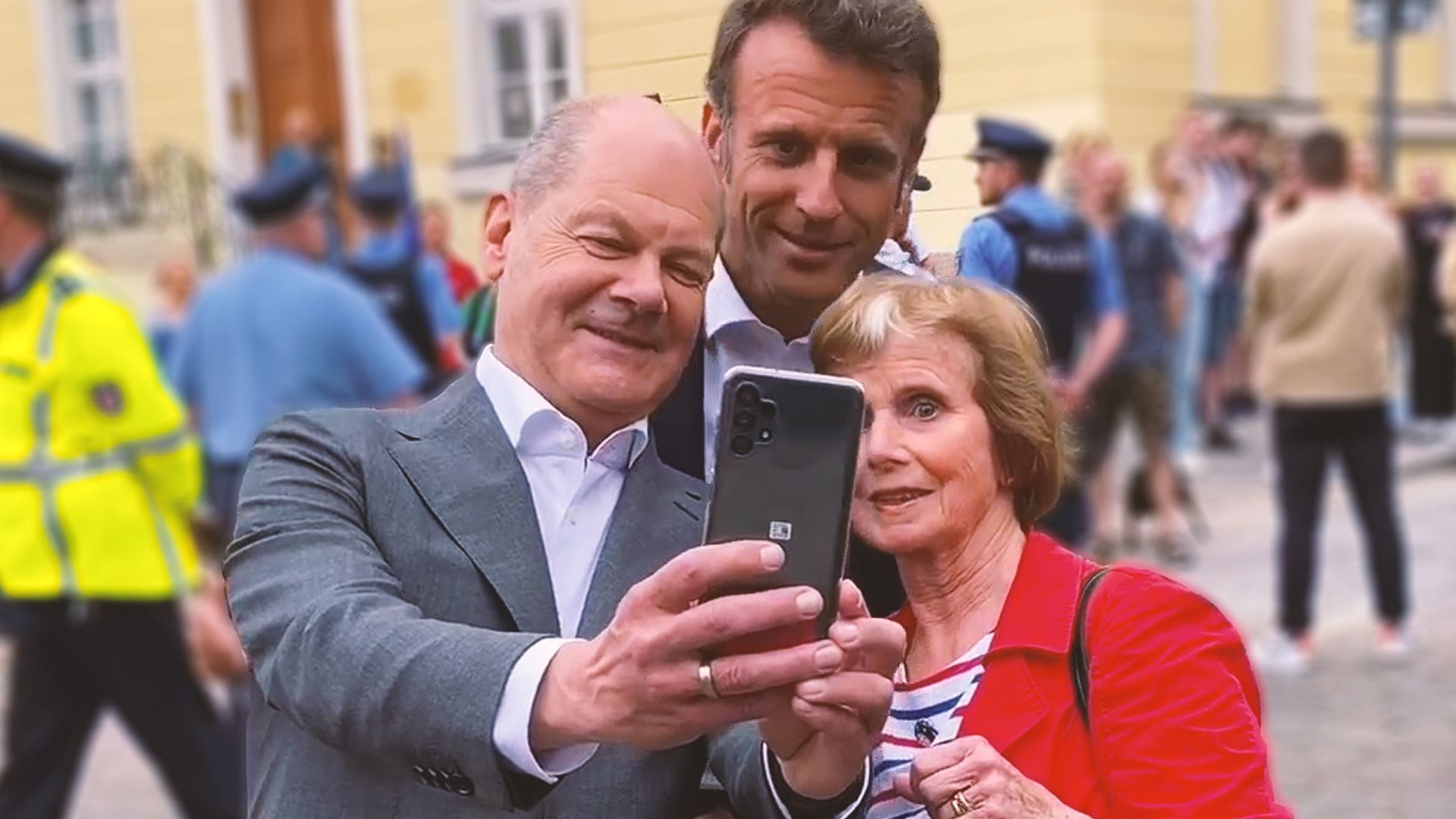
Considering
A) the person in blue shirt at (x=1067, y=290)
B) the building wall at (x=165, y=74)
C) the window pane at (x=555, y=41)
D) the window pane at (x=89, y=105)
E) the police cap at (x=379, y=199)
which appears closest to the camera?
the window pane at (x=555, y=41)

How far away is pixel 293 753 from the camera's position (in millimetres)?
1554

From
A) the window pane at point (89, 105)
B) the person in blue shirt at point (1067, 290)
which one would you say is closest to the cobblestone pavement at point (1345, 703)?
the person in blue shirt at point (1067, 290)

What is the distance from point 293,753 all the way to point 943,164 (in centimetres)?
88

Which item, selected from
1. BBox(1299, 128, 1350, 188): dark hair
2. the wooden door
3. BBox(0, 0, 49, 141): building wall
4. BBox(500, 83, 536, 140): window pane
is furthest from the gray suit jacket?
BBox(0, 0, 49, 141): building wall

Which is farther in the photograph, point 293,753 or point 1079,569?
point 1079,569

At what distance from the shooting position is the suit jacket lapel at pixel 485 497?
60.2 inches

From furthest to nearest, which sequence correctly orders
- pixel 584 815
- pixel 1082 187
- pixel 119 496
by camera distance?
pixel 1082 187 < pixel 119 496 < pixel 584 815

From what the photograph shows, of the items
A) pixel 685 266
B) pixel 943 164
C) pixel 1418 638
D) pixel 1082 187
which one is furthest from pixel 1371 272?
pixel 685 266

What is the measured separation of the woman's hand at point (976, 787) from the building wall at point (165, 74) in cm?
1442

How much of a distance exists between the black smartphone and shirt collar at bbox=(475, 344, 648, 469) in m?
0.25

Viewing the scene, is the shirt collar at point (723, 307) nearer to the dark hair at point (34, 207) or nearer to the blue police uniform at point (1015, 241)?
the blue police uniform at point (1015, 241)

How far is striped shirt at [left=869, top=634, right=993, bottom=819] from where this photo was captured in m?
1.63

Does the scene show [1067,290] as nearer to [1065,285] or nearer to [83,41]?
[1065,285]

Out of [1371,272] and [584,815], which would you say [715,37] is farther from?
[1371,272]
